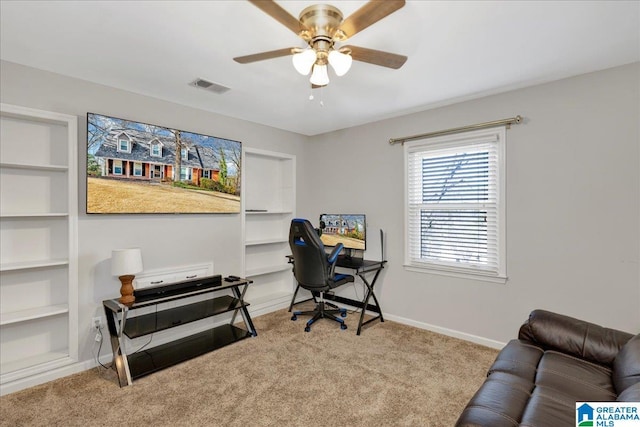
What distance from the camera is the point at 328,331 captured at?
342 cm

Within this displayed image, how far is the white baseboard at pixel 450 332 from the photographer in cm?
299

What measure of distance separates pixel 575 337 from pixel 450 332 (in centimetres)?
149

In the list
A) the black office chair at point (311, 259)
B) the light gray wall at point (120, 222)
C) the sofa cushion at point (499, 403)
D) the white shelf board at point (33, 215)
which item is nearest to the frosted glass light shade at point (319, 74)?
the black office chair at point (311, 259)

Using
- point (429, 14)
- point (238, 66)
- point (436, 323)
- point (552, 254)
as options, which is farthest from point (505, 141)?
point (238, 66)

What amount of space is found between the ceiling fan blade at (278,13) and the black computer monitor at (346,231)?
8.25 feet

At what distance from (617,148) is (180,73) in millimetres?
3449

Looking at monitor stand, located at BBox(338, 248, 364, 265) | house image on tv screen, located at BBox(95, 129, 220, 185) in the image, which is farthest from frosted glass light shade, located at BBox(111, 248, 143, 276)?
monitor stand, located at BBox(338, 248, 364, 265)

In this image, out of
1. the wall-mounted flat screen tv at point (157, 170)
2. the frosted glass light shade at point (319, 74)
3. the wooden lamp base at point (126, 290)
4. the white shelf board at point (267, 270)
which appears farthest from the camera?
the white shelf board at point (267, 270)

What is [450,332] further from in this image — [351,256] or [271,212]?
[271,212]

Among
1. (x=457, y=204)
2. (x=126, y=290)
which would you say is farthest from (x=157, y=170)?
(x=457, y=204)

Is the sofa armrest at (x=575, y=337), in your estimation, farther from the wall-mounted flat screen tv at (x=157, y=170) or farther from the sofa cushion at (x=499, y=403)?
the wall-mounted flat screen tv at (x=157, y=170)

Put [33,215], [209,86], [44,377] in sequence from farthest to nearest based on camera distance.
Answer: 1. [209,86]
2. [44,377]
3. [33,215]

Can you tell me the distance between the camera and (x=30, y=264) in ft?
7.70

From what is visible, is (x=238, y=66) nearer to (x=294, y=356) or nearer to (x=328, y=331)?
(x=294, y=356)
